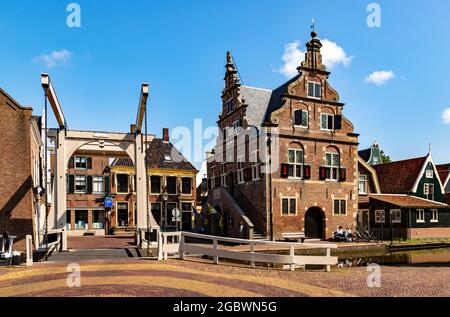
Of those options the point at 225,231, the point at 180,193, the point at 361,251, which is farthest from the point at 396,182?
the point at 180,193

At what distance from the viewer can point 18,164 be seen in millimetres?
16328

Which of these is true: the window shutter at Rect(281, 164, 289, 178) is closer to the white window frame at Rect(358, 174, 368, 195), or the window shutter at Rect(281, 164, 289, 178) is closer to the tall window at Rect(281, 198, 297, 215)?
the tall window at Rect(281, 198, 297, 215)

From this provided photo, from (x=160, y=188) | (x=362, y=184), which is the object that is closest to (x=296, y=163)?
(x=362, y=184)

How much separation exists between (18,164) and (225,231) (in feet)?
51.6

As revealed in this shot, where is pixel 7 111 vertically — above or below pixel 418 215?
above

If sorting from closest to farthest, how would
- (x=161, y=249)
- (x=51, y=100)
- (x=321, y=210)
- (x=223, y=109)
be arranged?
(x=161, y=249), (x=51, y=100), (x=321, y=210), (x=223, y=109)

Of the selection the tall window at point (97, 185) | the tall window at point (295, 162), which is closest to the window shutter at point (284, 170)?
the tall window at point (295, 162)

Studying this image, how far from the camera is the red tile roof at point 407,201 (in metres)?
26.9

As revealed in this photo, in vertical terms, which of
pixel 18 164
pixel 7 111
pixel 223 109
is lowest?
pixel 18 164

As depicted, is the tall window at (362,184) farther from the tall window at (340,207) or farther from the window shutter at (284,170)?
the window shutter at (284,170)

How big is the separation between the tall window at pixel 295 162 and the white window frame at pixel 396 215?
9.16m

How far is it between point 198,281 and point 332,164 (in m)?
19.7
